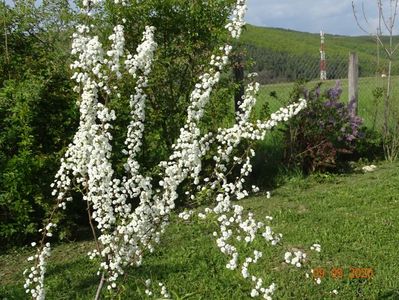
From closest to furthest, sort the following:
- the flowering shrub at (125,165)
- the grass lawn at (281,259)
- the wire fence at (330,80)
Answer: the flowering shrub at (125,165), the grass lawn at (281,259), the wire fence at (330,80)

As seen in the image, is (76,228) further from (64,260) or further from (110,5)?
(110,5)

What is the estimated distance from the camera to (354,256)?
528cm

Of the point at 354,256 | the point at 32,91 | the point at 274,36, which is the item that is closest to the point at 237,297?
the point at 354,256

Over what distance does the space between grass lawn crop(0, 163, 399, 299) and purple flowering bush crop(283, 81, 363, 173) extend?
1.16 m

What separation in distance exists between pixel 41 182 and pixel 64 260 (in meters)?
0.93

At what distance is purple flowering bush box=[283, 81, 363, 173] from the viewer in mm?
8605

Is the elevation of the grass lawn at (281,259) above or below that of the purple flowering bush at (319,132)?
below

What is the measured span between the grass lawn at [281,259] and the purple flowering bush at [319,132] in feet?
3.82
